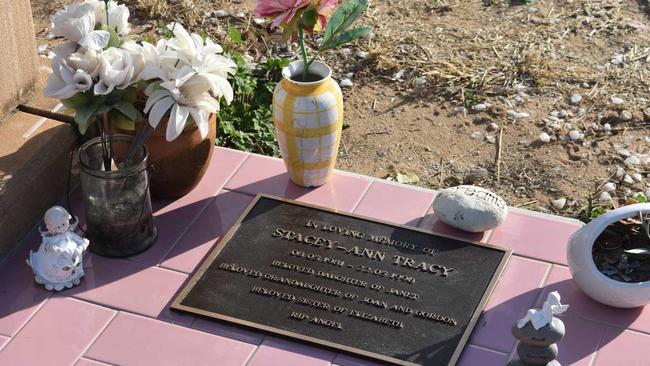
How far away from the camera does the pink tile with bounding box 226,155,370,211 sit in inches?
170

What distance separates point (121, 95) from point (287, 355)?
1099mm

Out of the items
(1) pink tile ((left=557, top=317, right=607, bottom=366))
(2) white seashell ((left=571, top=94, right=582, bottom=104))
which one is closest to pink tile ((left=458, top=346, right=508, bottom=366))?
(1) pink tile ((left=557, top=317, right=607, bottom=366))

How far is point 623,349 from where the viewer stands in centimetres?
361

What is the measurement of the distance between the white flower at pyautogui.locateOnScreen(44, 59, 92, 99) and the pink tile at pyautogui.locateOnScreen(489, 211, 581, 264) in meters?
1.66

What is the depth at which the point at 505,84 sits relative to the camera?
529 centimetres

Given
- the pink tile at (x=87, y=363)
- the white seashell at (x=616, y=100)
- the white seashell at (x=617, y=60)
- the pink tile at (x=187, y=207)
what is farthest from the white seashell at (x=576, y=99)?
the pink tile at (x=87, y=363)

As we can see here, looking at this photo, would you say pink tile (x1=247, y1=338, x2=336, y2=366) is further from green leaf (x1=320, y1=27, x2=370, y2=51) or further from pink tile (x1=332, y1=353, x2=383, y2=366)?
green leaf (x1=320, y1=27, x2=370, y2=51)

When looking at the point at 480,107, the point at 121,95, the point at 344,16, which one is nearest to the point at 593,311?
the point at 344,16

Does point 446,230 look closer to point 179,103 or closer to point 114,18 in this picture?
point 179,103

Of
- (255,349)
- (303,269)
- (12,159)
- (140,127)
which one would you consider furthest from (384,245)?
(12,159)

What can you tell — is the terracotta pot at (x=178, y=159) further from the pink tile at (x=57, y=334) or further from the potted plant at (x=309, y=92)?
the pink tile at (x=57, y=334)

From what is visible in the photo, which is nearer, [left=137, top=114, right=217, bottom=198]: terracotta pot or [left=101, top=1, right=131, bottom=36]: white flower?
[left=101, top=1, right=131, bottom=36]: white flower

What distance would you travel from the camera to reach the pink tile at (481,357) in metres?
3.56

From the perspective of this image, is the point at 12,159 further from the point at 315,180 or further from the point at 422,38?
the point at 422,38
